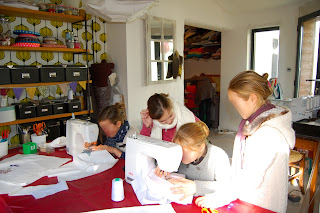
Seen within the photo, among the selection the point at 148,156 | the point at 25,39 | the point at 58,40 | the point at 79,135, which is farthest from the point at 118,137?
the point at 58,40

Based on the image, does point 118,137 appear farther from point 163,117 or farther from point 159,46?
point 159,46

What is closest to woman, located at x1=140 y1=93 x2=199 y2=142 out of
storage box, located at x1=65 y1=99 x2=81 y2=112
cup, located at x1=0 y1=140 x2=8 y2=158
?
cup, located at x1=0 y1=140 x2=8 y2=158

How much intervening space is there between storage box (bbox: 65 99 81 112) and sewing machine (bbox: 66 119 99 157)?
1.33 metres

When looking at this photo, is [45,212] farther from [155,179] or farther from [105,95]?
[105,95]

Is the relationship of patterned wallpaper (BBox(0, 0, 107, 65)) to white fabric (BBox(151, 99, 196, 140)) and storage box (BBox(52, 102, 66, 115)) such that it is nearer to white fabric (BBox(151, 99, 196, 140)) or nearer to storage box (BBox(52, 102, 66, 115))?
storage box (BBox(52, 102, 66, 115))

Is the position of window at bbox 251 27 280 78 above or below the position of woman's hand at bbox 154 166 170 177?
above

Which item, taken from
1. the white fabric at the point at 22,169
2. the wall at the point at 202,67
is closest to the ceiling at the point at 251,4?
the wall at the point at 202,67

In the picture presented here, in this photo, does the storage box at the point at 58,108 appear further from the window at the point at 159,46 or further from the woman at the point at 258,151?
the woman at the point at 258,151

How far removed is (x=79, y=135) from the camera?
6.16 ft

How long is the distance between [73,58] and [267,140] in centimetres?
297

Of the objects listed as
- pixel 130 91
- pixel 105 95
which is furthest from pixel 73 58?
pixel 130 91

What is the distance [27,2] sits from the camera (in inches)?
112

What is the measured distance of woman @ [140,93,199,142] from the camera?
6.70ft

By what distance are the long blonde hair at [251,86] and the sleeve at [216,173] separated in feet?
1.17
